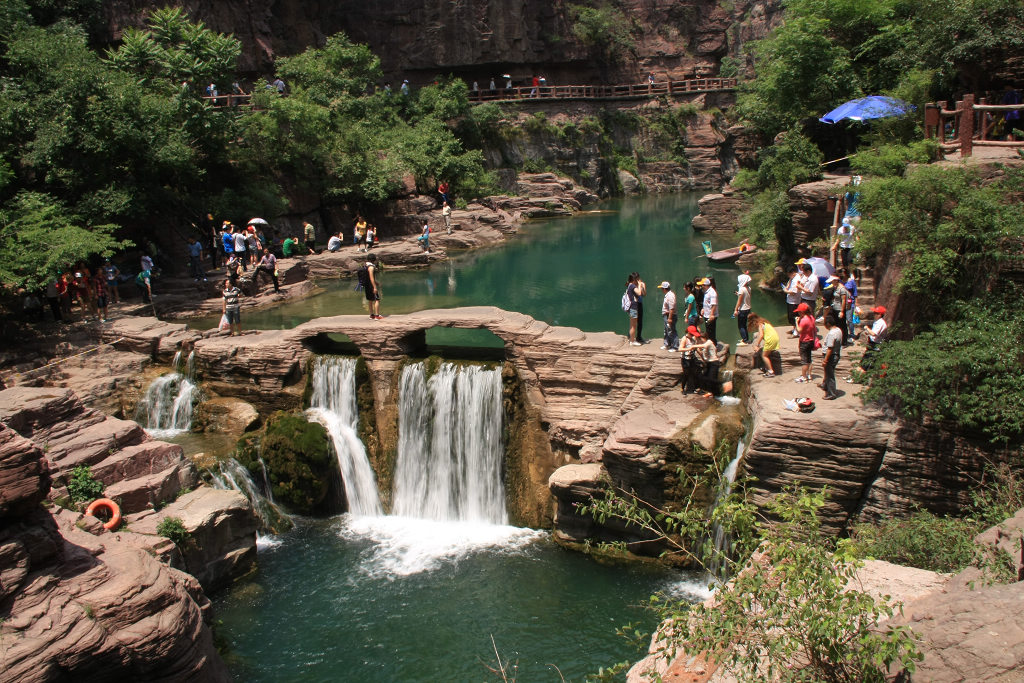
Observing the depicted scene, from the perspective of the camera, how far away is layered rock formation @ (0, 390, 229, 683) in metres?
7.76

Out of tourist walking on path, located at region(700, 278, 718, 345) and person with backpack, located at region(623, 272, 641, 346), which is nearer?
tourist walking on path, located at region(700, 278, 718, 345)

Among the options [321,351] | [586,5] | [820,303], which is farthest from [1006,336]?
[586,5]

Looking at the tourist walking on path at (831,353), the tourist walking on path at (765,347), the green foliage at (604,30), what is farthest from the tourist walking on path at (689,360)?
the green foliage at (604,30)

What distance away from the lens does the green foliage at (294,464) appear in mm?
14289

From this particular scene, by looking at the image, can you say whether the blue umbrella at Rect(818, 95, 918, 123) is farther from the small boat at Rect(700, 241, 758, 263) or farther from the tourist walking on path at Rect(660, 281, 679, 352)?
the tourist walking on path at Rect(660, 281, 679, 352)

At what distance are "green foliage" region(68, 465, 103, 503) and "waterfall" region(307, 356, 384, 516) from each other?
4323 mm

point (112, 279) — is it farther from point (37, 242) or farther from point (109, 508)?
point (109, 508)

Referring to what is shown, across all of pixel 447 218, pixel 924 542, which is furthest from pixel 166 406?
pixel 447 218

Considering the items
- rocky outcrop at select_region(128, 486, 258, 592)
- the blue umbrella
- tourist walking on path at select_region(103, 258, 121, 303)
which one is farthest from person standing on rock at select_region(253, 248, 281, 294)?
the blue umbrella

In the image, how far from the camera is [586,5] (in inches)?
1982

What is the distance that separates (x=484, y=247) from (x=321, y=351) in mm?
15432

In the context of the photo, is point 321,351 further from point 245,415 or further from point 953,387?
point 953,387

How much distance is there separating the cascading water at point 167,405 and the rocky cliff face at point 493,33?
84.0ft

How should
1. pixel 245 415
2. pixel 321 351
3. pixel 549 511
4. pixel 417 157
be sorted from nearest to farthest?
pixel 549 511 < pixel 245 415 < pixel 321 351 < pixel 417 157
